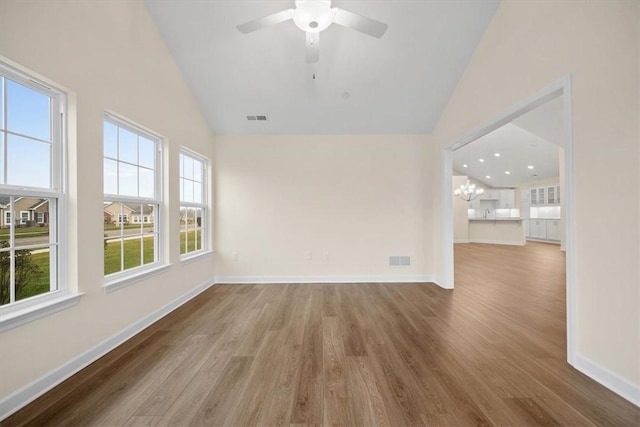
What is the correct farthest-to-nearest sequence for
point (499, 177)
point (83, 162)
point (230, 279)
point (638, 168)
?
1. point (499, 177)
2. point (230, 279)
3. point (83, 162)
4. point (638, 168)

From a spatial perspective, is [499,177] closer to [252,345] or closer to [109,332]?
[252,345]

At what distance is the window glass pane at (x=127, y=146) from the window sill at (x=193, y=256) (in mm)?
1382

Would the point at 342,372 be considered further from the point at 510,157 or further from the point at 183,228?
the point at 510,157

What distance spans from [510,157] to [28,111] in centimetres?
1171

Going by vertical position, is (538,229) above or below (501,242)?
above

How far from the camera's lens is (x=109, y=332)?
85.4 inches

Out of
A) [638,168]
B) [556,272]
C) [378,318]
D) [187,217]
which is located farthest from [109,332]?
[556,272]

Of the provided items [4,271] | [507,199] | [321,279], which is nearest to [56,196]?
[4,271]

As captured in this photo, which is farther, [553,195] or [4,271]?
[553,195]

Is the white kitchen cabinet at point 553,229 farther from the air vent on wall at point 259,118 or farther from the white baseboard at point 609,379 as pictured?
the air vent on wall at point 259,118

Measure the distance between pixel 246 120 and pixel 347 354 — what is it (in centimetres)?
352

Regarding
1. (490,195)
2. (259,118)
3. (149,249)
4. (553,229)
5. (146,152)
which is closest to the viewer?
(146,152)

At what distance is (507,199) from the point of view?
11.5 meters

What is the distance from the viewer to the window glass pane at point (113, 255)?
238cm
